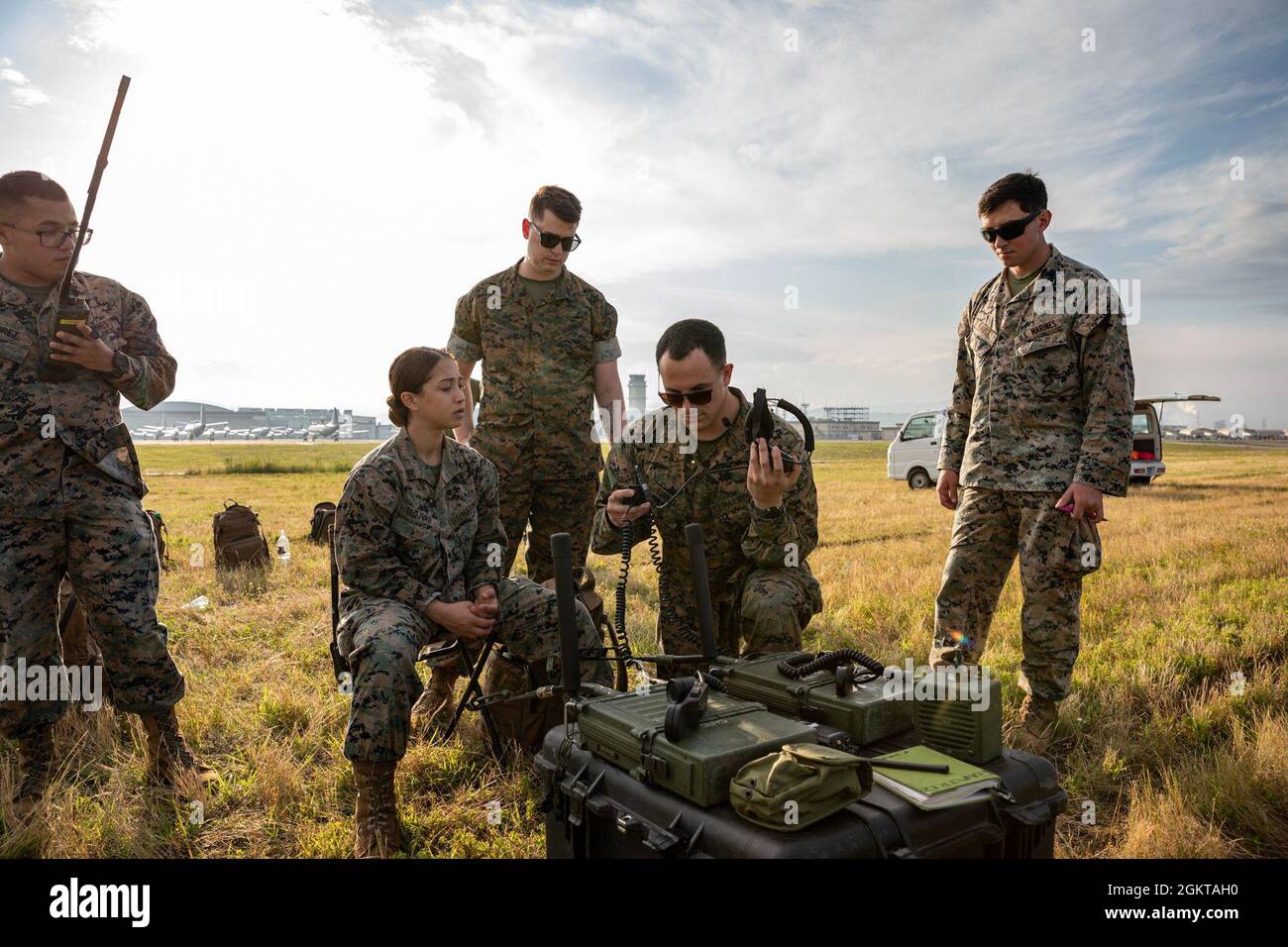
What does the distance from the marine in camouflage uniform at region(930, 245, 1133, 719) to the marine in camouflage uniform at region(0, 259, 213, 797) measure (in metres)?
3.90

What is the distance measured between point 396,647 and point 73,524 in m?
1.72

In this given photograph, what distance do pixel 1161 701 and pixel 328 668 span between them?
208 inches

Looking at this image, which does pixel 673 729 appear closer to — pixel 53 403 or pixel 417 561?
pixel 417 561

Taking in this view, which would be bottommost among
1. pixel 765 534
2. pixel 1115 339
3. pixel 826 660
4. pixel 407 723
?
pixel 407 723

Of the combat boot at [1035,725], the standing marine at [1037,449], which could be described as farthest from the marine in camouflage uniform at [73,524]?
the combat boot at [1035,725]

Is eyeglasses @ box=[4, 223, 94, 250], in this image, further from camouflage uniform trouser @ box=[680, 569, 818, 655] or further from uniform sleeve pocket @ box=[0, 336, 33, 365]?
camouflage uniform trouser @ box=[680, 569, 818, 655]

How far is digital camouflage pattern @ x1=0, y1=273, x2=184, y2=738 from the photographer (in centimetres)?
366

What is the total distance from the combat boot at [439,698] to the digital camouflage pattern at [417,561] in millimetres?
751

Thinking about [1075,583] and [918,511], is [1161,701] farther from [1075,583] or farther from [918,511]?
[918,511]

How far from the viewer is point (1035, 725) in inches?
171

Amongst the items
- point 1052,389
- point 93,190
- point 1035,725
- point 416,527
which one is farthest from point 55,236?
point 1035,725

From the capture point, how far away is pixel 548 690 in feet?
11.6
